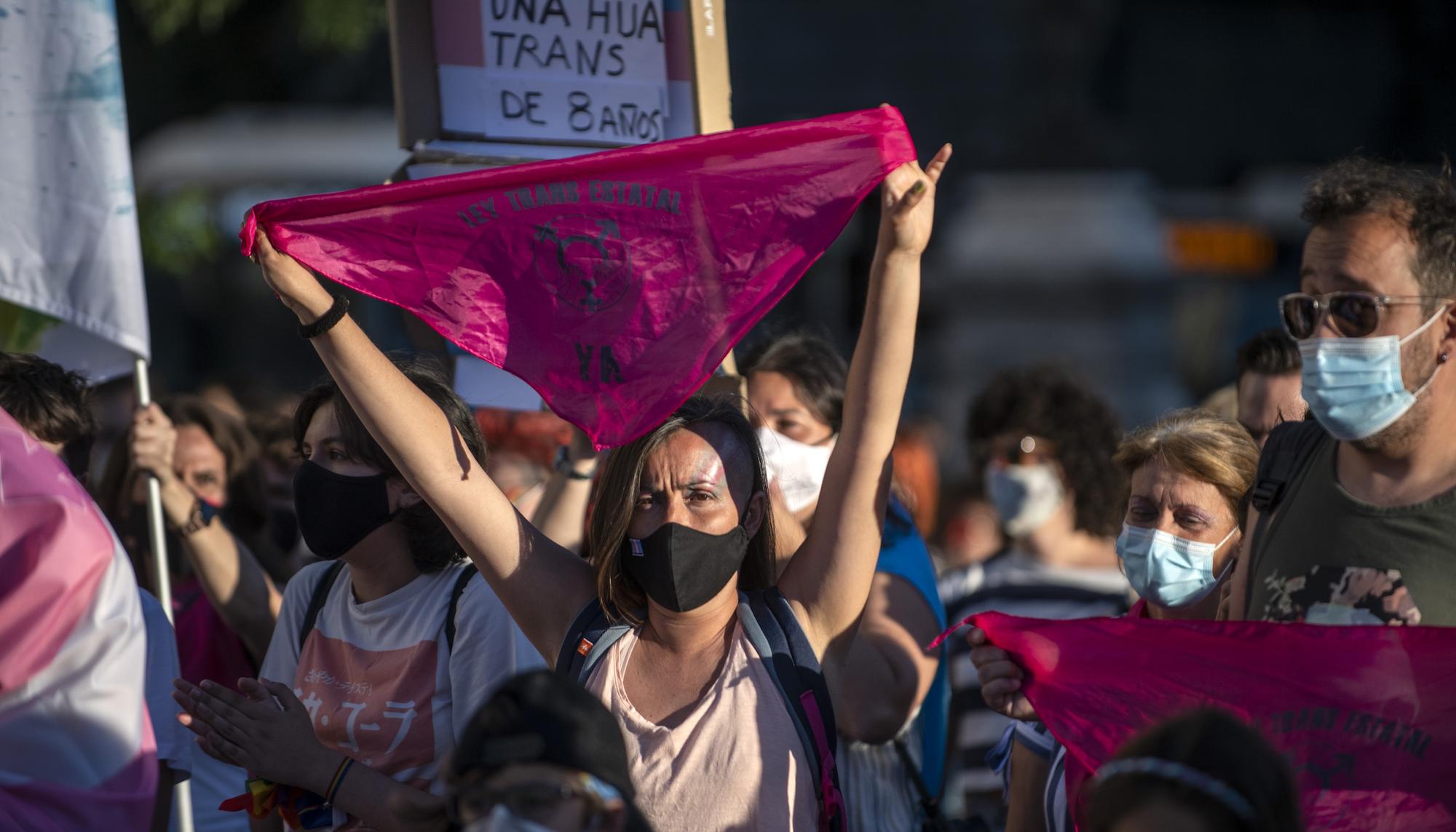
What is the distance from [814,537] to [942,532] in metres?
4.95

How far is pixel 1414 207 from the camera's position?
2520 mm

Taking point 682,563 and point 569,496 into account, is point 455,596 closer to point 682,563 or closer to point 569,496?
point 682,563

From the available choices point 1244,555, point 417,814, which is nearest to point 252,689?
point 417,814

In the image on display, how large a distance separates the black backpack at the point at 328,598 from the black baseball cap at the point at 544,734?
2.83ft

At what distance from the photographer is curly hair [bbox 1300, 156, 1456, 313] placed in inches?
98.3

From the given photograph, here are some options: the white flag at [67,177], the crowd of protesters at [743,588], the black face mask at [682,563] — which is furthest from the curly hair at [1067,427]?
the white flag at [67,177]

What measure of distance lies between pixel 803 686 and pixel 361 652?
3.13ft

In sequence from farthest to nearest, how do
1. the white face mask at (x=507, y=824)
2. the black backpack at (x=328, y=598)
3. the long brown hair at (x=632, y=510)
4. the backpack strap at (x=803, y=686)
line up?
the black backpack at (x=328, y=598) → the long brown hair at (x=632, y=510) → the backpack strap at (x=803, y=686) → the white face mask at (x=507, y=824)

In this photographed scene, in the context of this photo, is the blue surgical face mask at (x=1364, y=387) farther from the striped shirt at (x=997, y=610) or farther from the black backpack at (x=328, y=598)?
the striped shirt at (x=997, y=610)

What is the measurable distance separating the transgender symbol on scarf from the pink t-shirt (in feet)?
2.83

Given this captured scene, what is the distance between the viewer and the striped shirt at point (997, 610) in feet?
15.4

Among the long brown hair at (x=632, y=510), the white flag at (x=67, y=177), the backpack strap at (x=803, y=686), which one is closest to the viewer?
the backpack strap at (x=803, y=686)

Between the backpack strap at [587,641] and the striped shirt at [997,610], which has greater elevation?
the backpack strap at [587,641]

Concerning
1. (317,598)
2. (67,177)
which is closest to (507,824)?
(317,598)
